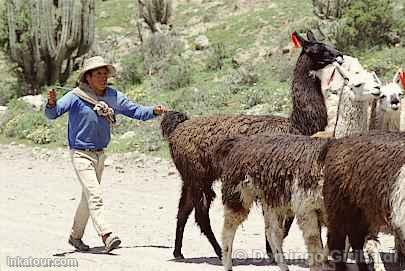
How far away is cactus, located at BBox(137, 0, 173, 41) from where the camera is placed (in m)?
32.8

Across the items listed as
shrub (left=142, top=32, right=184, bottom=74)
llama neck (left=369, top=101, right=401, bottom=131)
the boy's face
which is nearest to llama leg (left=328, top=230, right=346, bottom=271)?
llama neck (left=369, top=101, right=401, bottom=131)

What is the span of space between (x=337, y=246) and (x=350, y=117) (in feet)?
5.51

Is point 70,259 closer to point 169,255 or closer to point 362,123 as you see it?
point 169,255

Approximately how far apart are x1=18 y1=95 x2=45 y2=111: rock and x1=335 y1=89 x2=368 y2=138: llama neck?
17675 mm

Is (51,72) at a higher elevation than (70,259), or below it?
below

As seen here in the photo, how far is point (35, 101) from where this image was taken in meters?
24.9

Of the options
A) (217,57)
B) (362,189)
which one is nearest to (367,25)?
(217,57)

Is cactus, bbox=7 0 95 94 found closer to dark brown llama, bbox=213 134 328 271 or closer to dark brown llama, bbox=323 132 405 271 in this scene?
dark brown llama, bbox=213 134 328 271

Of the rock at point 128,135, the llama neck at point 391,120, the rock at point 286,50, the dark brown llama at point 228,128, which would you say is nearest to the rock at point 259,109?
the rock at point 128,135

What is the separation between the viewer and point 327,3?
26328 millimetres

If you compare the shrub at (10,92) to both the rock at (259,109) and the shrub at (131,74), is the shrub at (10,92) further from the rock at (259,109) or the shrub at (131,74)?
the rock at (259,109)

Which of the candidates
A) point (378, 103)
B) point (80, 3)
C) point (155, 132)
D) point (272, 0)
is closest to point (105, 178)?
point (155, 132)

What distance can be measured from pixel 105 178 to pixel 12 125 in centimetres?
803

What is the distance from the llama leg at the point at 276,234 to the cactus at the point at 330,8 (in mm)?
18626
